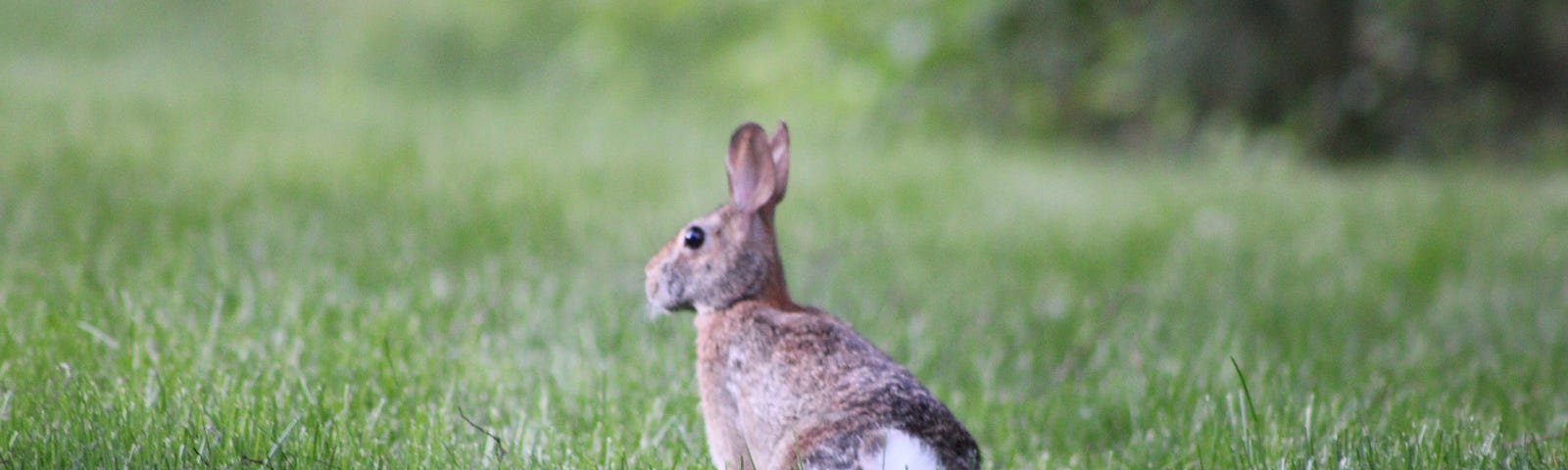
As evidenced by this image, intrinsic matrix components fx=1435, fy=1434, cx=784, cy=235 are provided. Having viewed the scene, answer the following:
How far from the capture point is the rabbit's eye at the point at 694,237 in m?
3.04

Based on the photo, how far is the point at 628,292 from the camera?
4.75 meters

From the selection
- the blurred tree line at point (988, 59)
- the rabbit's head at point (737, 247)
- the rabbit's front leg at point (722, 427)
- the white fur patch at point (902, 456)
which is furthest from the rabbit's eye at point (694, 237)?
the blurred tree line at point (988, 59)

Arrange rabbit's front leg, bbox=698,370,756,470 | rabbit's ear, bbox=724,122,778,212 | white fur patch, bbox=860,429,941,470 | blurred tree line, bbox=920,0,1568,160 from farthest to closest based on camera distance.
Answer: blurred tree line, bbox=920,0,1568,160 → rabbit's ear, bbox=724,122,778,212 → rabbit's front leg, bbox=698,370,756,470 → white fur patch, bbox=860,429,941,470

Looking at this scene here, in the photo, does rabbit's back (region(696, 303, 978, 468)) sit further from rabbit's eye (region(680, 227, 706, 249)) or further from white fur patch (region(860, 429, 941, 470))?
rabbit's eye (region(680, 227, 706, 249))

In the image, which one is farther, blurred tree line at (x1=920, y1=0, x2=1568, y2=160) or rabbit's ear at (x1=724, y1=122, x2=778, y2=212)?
blurred tree line at (x1=920, y1=0, x2=1568, y2=160)

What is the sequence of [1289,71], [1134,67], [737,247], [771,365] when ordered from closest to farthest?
[771,365], [737,247], [1134,67], [1289,71]

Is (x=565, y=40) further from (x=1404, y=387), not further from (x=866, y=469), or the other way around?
(x=866, y=469)

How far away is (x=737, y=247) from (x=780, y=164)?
0.20 meters

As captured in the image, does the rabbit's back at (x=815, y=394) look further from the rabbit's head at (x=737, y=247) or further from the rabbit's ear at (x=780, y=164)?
the rabbit's ear at (x=780, y=164)

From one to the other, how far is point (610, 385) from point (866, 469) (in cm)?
124

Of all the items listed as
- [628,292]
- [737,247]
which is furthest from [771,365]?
[628,292]

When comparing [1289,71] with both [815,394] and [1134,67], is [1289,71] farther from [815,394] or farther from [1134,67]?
[815,394]

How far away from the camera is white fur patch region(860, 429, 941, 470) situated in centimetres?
245

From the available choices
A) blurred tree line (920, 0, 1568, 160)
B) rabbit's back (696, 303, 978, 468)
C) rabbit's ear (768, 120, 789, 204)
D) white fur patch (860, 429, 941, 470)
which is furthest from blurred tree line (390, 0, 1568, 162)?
white fur patch (860, 429, 941, 470)
